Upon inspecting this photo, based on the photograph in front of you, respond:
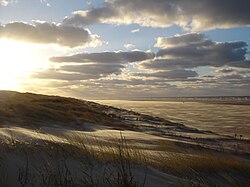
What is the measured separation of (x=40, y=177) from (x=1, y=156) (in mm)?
936

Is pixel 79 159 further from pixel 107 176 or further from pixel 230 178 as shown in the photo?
pixel 230 178

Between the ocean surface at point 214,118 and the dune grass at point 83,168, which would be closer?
the dune grass at point 83,168

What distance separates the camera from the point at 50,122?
21.6m

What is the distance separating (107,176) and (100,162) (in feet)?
2.21

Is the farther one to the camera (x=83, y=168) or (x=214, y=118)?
(x=214, y=118)

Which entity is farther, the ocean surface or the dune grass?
the ocean surface

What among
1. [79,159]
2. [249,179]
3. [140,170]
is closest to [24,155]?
[79,159]

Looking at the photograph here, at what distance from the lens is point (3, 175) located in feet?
18.7

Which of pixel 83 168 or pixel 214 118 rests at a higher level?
pixel 214 118

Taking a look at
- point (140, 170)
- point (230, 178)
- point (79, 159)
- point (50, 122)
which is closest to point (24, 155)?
point (79, 159)

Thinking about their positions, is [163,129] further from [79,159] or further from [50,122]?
[79,159]

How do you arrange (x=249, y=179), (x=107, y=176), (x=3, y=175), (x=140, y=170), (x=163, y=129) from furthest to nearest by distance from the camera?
1. (x=163, y=129)
2. (x=249, y=179)
3. (x=140, y=170)
4. (x=107, y=176)
5. (x=3, y=175)

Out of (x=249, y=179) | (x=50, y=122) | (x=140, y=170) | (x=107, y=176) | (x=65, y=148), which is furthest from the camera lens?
(x=50, y=122)

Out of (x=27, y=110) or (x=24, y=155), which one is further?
(x=27, y=110)
